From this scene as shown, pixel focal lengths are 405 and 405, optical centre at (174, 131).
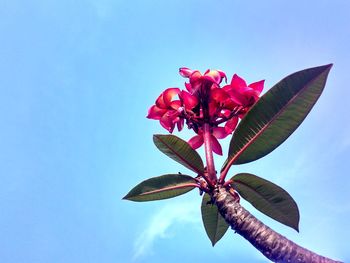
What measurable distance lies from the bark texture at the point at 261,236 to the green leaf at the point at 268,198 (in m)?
0.14

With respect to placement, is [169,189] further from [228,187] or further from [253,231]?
[253,231]

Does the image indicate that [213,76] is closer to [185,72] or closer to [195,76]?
Answer: [195,76]

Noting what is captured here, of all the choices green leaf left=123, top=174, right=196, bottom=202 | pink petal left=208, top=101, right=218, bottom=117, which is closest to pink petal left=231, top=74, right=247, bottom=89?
pink petal left=208, top=101, right=218, bottom=117

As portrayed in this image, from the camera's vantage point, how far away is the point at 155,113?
213 cm

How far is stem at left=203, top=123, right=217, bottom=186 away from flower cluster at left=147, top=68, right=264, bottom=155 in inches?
2.0

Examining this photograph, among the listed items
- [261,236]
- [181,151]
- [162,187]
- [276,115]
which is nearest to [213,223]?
[162,187]

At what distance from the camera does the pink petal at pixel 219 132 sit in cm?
203

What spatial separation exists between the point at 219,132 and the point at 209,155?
0.26 m

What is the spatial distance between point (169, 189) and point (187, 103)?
16.3 inches

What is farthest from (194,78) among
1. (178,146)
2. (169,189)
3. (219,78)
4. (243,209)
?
(243,209)

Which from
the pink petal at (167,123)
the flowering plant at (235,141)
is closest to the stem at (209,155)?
the flowering plant at (235,141)

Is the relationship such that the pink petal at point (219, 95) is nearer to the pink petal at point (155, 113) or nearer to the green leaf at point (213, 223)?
the pink petal at point (155, 113)

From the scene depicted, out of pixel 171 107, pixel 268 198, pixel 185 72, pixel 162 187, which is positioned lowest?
pixel 268 198

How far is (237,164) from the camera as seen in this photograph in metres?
1.81
